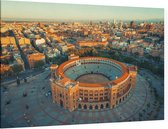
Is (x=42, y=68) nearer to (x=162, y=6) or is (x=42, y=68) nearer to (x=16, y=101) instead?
(x=16, y=101)

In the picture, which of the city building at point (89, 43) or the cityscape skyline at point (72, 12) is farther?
the city building at point (89, 43)

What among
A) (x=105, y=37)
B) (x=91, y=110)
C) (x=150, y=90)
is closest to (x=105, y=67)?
(x=105, y=37)

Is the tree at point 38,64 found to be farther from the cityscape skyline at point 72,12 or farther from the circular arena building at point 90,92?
the cityscape skyline at point 72,12

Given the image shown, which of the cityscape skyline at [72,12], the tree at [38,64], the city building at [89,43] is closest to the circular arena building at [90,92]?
the tree at [38,64]

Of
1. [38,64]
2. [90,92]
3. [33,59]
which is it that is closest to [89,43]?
Answer: [38,64]

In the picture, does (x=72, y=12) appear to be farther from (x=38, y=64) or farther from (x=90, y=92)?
(x=38, y=64)

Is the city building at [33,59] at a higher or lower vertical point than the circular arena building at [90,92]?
Answer: higher

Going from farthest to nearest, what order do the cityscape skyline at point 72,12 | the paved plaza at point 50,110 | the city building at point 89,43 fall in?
the city building at point 89,43 < the paved plaza at point 50,110 < the cityscape skyline at point 72,12
